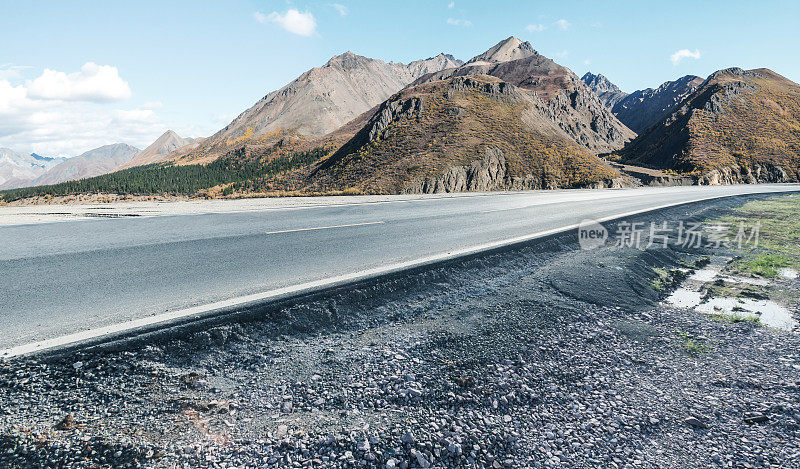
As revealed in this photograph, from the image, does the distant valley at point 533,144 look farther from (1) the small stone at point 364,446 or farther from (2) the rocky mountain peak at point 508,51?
(2) the rocky mountain peak at point 508,51

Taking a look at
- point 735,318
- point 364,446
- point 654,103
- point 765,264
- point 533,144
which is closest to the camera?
point 364,446

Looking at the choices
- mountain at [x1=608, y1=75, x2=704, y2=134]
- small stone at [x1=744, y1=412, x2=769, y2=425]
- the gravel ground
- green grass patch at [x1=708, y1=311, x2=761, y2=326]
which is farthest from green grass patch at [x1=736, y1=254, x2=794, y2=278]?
mountain at [x1=608, y1=75, x2=704, y2=134]

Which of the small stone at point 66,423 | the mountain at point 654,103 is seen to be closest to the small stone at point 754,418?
the small stone at point 66,423

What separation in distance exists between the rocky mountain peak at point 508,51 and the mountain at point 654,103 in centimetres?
5419

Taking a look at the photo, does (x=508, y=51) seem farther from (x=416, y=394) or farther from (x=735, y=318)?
(x=416, y=394)

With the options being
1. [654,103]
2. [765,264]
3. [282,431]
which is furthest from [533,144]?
[654,103]

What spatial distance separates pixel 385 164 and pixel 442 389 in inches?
1475

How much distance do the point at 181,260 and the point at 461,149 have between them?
116 ft

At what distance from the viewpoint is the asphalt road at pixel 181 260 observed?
10.6ft

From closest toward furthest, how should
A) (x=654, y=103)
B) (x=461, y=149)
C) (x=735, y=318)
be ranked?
1. (x=735, y=318)
2. (x=461, y=149)
3. (x=654, y=103)

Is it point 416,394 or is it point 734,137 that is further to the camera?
point 734,137

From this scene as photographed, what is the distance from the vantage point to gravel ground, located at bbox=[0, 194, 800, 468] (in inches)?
75.9

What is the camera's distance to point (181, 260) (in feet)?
16.4

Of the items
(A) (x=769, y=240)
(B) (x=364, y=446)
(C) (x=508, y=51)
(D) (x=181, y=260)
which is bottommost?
(B) (x=364, y=446)
